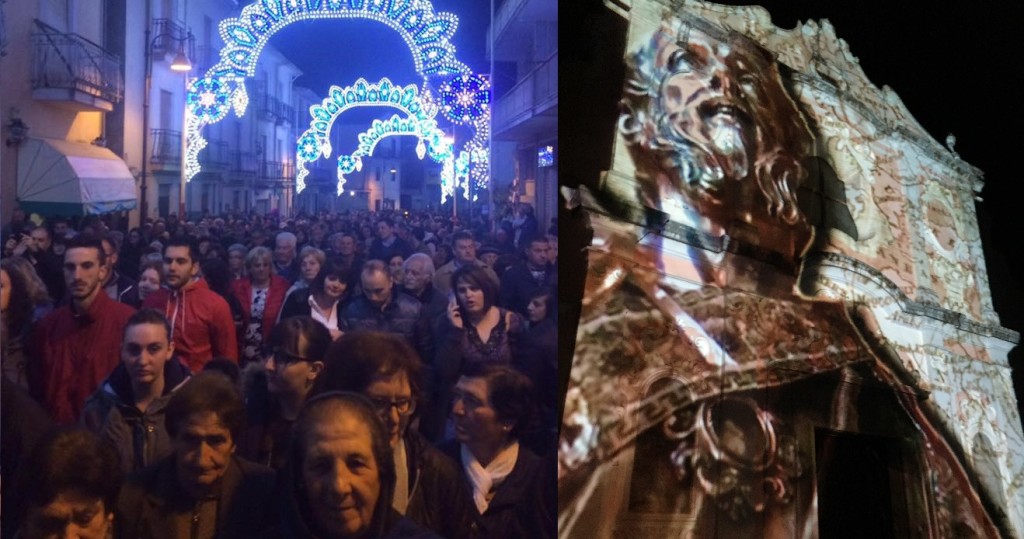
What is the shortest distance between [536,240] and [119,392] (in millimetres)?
1658

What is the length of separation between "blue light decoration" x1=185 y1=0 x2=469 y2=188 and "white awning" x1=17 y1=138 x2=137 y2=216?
0.26m

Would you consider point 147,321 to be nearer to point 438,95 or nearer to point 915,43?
point 438,95

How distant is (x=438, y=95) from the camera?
3857mm

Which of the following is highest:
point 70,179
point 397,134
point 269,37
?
point 269,37

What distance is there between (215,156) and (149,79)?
384 millimetres

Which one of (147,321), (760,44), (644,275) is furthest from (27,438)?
(760,44)

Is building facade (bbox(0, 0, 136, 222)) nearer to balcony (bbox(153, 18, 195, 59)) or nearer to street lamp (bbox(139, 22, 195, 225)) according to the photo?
street lamp (bbox(139, 22, 195, 225))

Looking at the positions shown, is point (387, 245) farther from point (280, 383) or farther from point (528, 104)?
point (528, 104)

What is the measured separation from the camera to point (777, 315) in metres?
4.28

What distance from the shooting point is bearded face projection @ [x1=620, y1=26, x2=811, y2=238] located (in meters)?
4.05

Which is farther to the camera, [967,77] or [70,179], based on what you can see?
[967,77]

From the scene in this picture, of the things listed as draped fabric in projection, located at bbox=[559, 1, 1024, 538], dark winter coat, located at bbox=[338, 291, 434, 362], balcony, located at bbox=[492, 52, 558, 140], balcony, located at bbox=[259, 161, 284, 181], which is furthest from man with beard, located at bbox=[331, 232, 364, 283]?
draped fabric in projection, located at bbox=[559, 1, 1024, 538]

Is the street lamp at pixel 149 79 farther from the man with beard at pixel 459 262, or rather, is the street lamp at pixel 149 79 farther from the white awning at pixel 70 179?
the man with beard at pixel 459 262

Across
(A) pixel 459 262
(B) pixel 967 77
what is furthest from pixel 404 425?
(B) pixel 967 77
